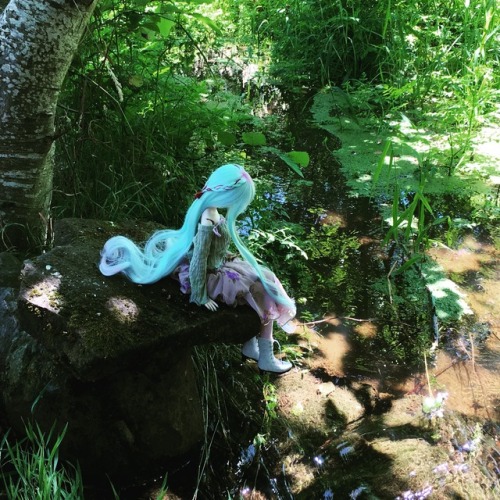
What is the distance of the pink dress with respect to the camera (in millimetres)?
2139

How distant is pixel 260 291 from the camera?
2.30 m

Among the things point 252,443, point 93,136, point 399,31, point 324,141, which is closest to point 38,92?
point 93,136

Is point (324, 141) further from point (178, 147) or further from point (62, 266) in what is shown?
point (62, 266)

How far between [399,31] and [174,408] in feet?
15.8

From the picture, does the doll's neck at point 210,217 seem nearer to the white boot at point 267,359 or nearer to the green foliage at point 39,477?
the white boot at point 267,359

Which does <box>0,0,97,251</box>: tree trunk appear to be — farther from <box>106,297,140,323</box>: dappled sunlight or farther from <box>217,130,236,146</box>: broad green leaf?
<box>217,130,236,146</box>: broad green leaf

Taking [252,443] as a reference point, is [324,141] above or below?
above

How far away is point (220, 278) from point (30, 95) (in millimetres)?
1194

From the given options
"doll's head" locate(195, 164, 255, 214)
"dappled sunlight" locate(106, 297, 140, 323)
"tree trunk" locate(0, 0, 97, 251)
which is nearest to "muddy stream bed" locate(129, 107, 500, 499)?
"dappled sunlight" locate(106, 297, 140, 323)

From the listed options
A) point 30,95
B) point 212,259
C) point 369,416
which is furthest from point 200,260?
point 369,416

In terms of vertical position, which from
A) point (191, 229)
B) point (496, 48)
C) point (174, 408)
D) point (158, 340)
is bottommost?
point (174, 408)

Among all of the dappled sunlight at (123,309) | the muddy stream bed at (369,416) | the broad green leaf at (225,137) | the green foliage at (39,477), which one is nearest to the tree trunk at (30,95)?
the dappled sunlight at (123,309)

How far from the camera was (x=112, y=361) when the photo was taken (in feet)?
6.18

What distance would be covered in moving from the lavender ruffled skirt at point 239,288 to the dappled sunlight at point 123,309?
0.24 m
